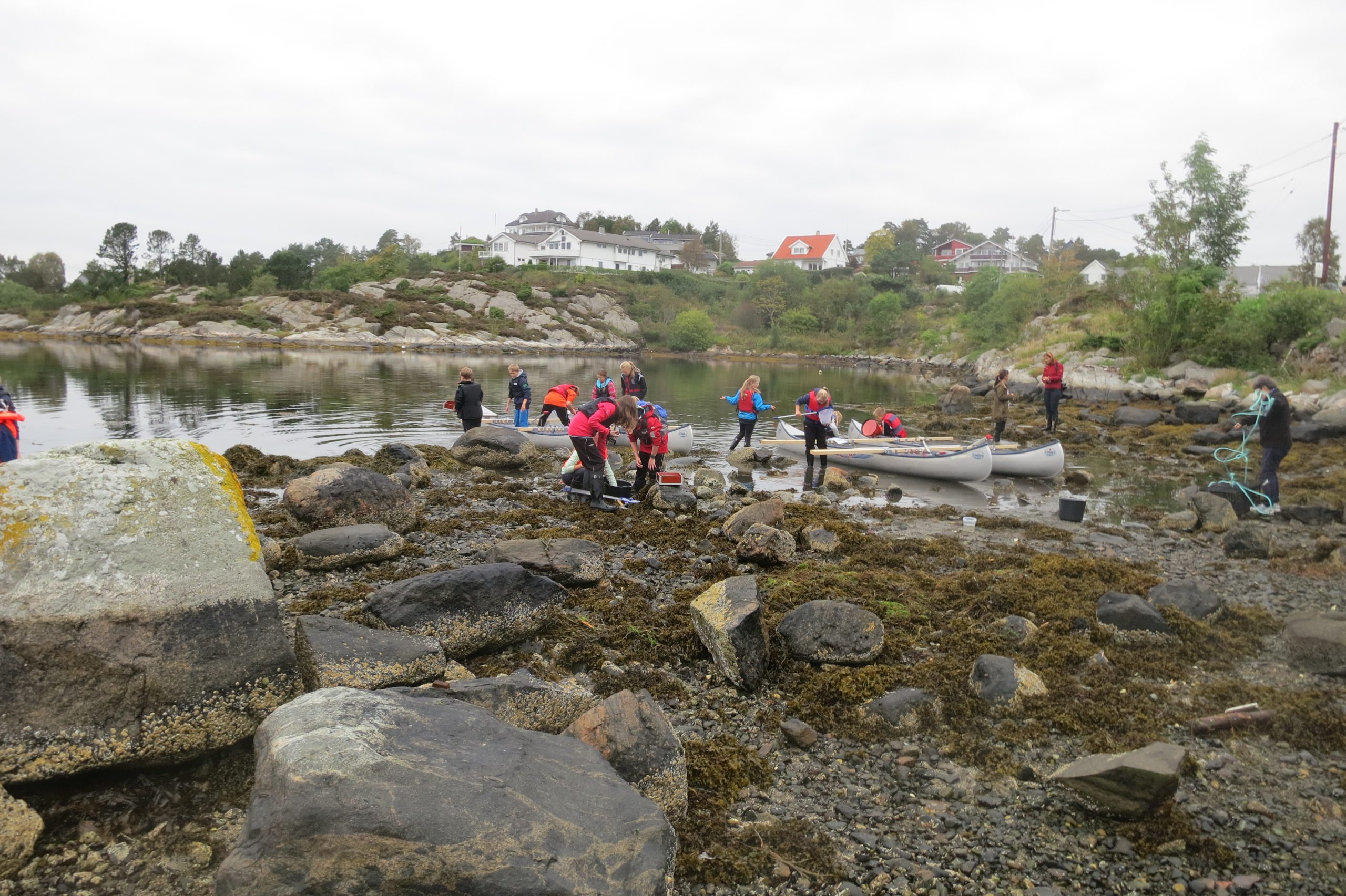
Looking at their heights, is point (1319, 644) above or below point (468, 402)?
below

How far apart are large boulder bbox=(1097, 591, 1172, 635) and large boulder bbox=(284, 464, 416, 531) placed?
8488mm

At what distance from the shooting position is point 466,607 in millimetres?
6527

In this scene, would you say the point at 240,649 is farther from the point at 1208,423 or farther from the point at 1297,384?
the point at 1297,384

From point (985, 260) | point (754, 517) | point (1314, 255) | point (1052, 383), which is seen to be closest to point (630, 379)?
point (754, 517)

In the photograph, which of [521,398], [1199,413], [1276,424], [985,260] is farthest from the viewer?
[985,260]

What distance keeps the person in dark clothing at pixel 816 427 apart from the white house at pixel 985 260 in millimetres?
99258

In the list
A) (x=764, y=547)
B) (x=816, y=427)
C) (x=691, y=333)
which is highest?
(x=691, y=333)

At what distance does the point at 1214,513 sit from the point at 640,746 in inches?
488

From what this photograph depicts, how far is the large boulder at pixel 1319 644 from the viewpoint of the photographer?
6852 mm

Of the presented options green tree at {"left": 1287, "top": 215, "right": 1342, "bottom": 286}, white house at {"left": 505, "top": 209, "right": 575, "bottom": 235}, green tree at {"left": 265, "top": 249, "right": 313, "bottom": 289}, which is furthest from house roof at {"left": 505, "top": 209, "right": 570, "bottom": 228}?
green tree at {"left": 1287, "top": 215, "right": 1342, "bottom": 286}

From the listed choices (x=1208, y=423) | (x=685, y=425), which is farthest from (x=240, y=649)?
(x=1208, y=423)

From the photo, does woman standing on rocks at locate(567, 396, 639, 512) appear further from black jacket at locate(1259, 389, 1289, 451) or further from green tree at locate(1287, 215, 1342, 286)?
green tree at locate(1287, 215, 1342, 286)

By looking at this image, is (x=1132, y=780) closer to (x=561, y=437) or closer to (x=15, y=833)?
(x=15, y=833)

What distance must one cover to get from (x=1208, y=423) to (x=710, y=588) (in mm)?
A: 25790
